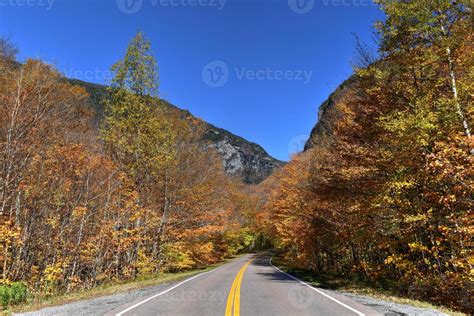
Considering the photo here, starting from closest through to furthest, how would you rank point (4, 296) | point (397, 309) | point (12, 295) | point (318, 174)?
point (397, 309) → point (4, 296) → point (12, 295) → point (318, 174)

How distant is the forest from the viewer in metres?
10.2

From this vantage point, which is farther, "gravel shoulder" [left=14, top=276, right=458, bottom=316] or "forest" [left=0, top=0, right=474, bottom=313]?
"forest" [left=0, top=0, right=474, bottom=313]

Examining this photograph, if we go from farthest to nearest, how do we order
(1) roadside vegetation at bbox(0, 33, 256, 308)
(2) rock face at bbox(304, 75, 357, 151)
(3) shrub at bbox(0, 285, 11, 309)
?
(2) rock face at bbox(304, 75, 357, 151)
(1) roadside vegetation at bbox(0, 33, 256, 308)
(3) shrub at bbox(0, 285, 11, 309)

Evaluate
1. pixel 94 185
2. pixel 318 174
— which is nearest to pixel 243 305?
pixel 318 174

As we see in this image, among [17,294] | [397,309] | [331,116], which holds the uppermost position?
[331,116]

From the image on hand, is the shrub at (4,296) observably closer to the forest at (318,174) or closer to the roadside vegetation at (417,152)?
the forest at (318,174)

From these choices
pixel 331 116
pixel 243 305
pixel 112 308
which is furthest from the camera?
pixel 331 116

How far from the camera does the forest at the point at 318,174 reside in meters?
10.2

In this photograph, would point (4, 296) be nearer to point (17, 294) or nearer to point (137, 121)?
point (17, 294)

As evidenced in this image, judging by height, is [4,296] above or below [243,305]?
below

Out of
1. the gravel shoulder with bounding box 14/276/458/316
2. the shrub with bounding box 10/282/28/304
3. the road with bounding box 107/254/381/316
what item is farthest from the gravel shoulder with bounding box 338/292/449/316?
the shrub with bounding box 10/282/28/304

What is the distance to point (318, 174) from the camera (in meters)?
18.2

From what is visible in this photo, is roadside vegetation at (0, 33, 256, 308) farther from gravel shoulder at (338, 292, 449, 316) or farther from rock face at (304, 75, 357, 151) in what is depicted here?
gravel shoulder at (338, 292, 449, 316)

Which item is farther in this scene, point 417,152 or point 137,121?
point 137,121
